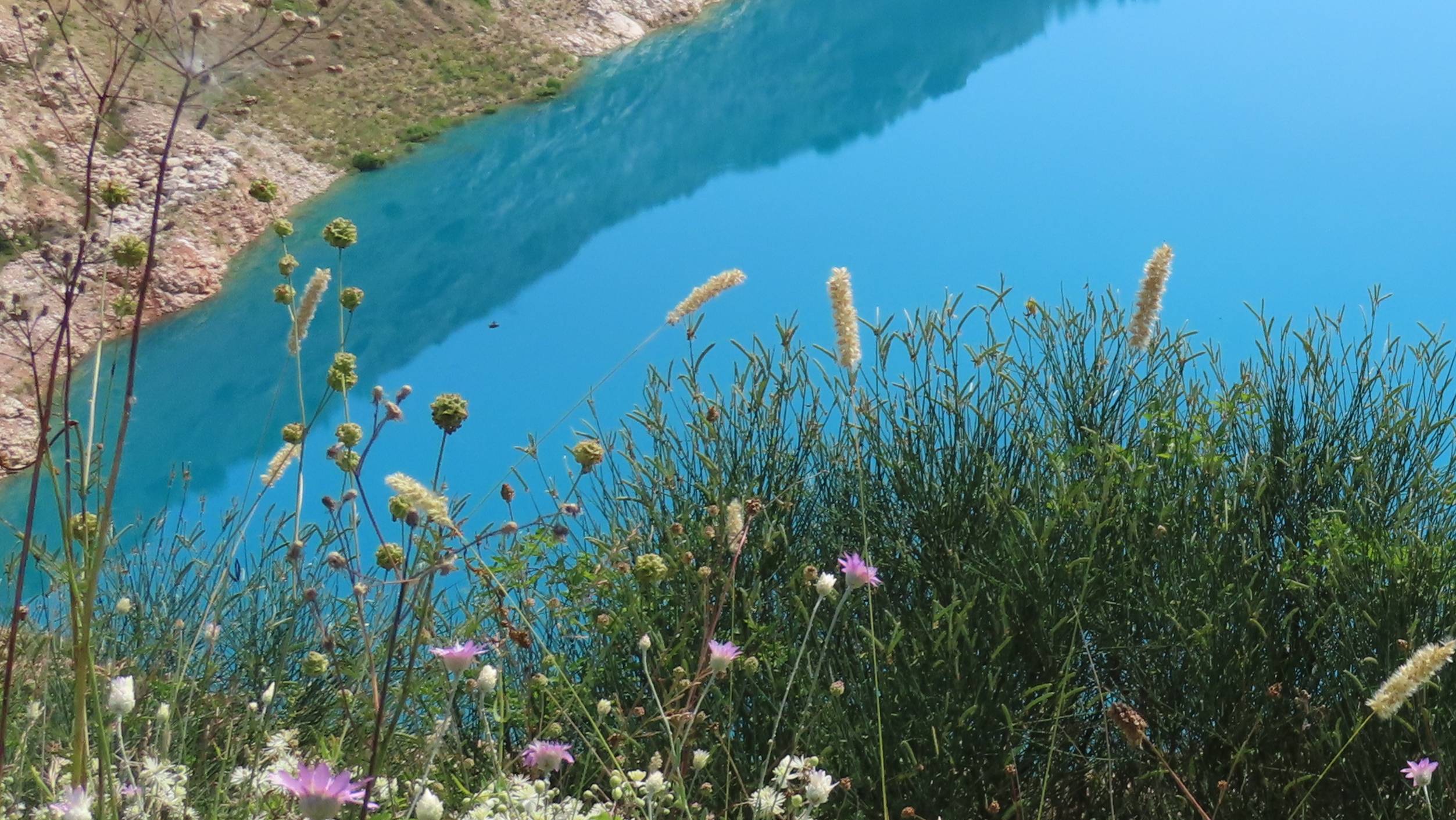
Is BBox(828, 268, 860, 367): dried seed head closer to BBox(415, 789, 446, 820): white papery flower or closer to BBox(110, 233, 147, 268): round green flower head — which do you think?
BBox(110, 233, 147, 268): round green flower head

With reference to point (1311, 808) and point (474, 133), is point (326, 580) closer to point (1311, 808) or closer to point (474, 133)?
point (1311, 808)

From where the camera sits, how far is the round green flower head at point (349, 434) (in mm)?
1570

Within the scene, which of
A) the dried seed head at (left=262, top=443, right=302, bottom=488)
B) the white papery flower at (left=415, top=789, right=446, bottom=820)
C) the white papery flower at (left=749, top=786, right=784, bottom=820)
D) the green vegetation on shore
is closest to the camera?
the white papery flower at (left=415, top=789, right=446, bottom=820)

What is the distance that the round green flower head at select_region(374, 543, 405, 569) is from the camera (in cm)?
133

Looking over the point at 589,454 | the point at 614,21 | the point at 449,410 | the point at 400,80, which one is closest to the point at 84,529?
the point at 449,410

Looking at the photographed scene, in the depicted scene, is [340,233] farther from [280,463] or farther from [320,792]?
[320,792]

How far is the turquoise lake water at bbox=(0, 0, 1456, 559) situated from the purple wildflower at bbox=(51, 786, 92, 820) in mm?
9696

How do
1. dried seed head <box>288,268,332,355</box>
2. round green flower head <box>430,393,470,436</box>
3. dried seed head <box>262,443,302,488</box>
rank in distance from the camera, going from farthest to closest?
1. dried seed head <box>288,268,332,355</box>
2. dried seed head <box>262,443,302,488</box>
3. round green flower head <box>430,393,470,436</box>

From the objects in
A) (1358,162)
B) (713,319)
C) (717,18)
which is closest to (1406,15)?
(1358,162)

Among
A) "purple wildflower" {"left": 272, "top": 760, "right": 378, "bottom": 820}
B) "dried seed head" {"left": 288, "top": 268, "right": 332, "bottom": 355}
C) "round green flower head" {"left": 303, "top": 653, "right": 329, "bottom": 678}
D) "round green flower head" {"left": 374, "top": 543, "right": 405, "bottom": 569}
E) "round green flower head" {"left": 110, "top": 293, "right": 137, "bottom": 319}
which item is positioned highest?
"dried seed head" {"left": 288, "top": 268, "right": 332, "bottom": 355}

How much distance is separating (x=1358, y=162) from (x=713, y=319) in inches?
420

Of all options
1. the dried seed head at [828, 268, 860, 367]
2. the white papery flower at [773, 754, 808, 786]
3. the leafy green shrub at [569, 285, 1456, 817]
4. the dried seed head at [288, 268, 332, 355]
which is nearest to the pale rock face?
the leafy green shrub at [569, 285, 1456, 817]

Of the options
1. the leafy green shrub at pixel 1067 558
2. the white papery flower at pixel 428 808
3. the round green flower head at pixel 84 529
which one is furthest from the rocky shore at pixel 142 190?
the white papery flower at pixel 428 808

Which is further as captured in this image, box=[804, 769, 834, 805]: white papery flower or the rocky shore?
the rocky shore
